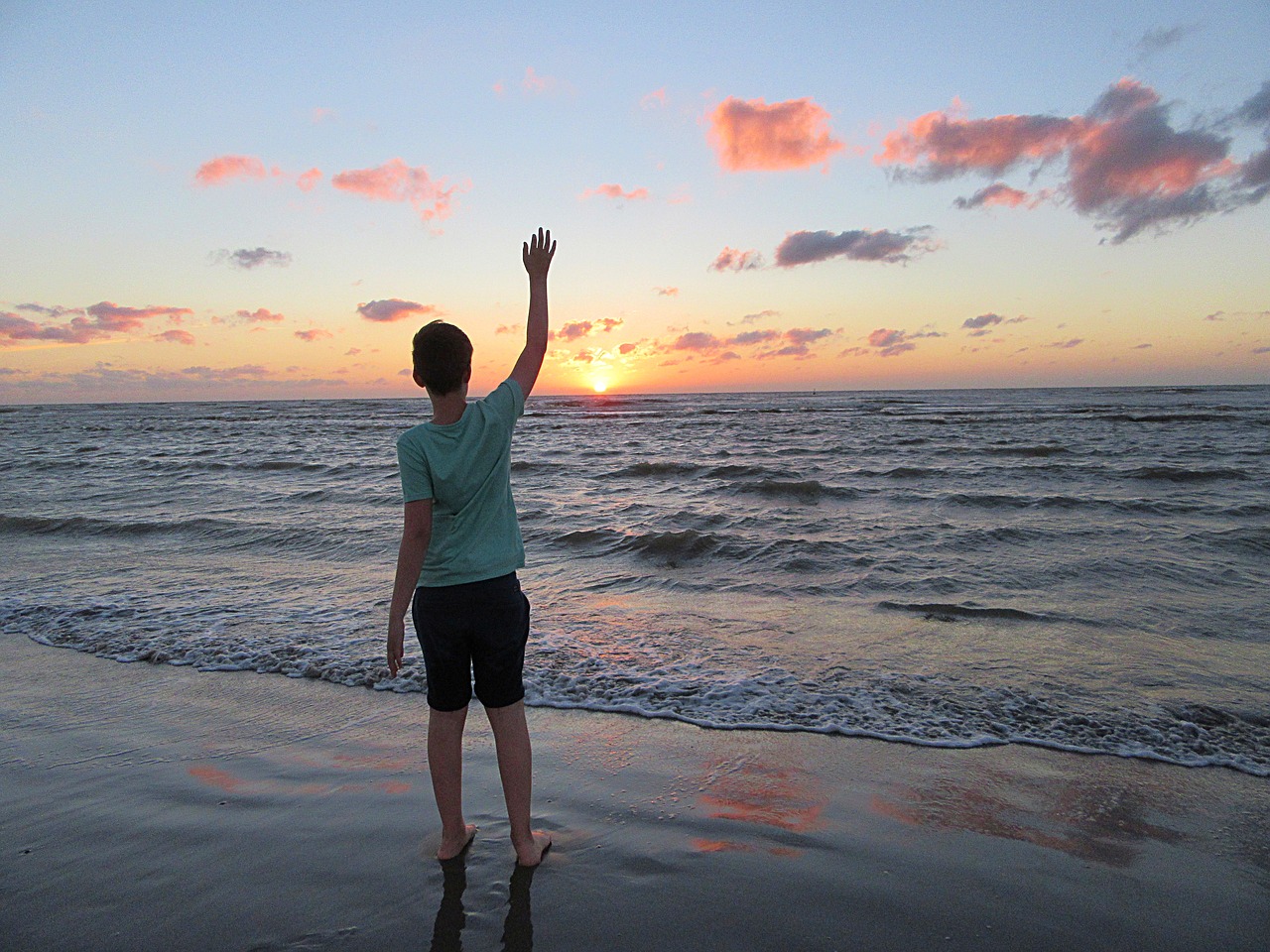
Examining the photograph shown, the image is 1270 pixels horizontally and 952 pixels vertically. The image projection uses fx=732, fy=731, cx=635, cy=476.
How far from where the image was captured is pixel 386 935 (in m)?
2.47

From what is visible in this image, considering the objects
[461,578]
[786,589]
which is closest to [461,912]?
[461,578]

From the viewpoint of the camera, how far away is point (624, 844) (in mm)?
3035

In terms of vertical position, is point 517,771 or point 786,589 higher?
point 517,771

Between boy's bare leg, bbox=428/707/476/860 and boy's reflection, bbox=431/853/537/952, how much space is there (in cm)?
7

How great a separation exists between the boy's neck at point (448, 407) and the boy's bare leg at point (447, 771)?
1114 mm

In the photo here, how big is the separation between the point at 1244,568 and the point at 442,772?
8806mm

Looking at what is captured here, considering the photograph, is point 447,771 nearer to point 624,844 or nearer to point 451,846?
point 451,846

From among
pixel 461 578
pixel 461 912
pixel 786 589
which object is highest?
pixel 461 578

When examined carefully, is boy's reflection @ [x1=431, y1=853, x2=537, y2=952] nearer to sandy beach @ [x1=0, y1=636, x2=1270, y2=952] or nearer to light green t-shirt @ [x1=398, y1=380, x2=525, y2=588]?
sandy beach @ [x1=0, y1=636, x2=1270, y2=952]

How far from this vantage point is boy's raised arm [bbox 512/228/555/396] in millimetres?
2895

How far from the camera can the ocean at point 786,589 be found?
15.2ft

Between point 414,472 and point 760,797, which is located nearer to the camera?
point 414,472

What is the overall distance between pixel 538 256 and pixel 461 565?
1.29m

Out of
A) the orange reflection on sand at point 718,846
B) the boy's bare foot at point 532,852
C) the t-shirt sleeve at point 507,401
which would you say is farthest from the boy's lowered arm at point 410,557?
the orange reflection on sand at point 718,846
